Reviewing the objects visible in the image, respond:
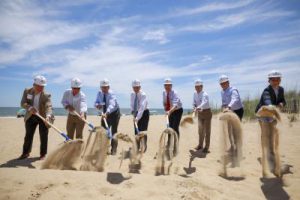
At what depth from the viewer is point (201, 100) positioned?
7.98 meters

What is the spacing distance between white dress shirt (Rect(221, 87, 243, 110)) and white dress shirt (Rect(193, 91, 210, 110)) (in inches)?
29.7

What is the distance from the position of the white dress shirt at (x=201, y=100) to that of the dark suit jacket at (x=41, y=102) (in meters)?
3.83

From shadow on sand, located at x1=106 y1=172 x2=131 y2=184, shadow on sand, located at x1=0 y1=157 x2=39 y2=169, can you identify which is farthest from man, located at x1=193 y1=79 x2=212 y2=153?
shadow on sand, located at x1=0 y1=157 x2=39 y2=169

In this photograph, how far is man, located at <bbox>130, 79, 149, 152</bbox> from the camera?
280 inches

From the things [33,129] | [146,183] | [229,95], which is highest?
[229,95]

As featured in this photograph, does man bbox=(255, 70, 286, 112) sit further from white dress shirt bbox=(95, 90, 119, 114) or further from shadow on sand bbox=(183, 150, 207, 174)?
white dress shirt bbox=(95, 90, 119, 114)

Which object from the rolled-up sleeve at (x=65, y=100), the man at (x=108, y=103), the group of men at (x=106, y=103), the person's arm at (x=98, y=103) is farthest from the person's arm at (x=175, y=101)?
the rolled-up sleeve at (x=65, y=100)

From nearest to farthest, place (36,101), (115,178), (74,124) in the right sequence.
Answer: (115,178) → (36,101) → (74,124)

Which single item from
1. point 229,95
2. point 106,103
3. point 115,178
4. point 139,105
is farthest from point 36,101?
point 229,95

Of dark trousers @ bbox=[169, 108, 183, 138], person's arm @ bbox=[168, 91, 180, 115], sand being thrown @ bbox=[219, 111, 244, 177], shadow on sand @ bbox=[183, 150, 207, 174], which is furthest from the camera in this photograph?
dark trousers @ bbox=[169, 108, 183, 138]

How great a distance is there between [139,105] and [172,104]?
89 centimetres

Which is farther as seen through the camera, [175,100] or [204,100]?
[204,100]

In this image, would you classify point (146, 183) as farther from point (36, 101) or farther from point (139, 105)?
point (36, 101)

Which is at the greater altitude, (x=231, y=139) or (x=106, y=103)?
(x=106, y=103)
